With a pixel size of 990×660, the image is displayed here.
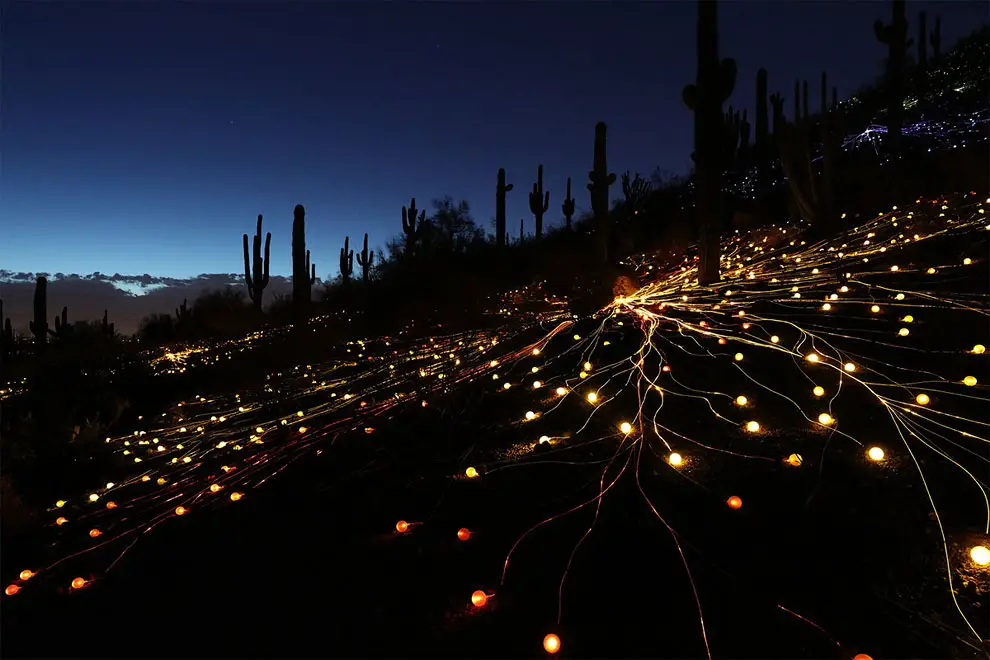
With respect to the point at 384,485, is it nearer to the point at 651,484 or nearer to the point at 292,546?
the point at 292,546

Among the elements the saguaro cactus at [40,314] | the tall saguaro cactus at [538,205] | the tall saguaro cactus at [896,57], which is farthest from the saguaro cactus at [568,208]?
the saguaro cactus at [40,314]

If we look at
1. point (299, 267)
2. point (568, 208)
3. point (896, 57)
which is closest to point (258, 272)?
point (299, 267)

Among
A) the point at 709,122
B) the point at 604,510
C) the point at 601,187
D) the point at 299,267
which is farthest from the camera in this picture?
the point at 299,267

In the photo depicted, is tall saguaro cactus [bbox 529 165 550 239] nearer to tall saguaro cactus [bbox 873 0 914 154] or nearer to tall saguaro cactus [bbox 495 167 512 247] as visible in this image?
tall saguaro cactus [bbox 495 167 512 247]

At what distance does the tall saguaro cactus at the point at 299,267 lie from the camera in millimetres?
10961

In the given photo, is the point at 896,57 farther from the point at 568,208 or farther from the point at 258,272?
the point at 258,272

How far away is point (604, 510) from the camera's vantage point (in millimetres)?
2436

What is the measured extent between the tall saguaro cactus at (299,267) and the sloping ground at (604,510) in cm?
688

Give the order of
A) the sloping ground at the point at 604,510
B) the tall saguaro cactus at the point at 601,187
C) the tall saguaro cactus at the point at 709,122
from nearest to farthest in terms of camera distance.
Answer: the sloping ground at the point at 604,510
the tall saguaro cactus at the point at 709,122
the tall saguaro cactus at the point at 601,187

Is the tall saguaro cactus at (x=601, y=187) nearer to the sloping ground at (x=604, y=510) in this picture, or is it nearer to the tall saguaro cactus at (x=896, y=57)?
the sloping ground at (x=604, y=510)

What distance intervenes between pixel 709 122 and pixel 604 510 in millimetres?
5029

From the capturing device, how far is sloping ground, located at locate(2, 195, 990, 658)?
1821 mm

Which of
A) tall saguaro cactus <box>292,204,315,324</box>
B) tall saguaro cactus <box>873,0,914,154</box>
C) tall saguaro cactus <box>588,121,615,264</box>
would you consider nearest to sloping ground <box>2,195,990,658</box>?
tall saguaro cactus <box>588,121,615,264</box>

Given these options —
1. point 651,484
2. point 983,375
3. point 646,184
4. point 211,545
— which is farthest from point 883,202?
point 646,184
